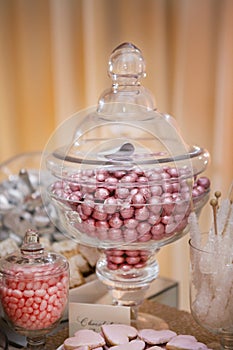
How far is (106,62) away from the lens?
175cm

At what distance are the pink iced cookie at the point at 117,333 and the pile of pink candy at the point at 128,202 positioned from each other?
0.39 feet

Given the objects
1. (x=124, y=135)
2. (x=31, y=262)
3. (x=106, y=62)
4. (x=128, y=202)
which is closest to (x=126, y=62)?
(x=124, y=135)

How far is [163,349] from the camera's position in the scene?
0.79m

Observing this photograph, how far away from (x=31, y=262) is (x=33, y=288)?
4 cm

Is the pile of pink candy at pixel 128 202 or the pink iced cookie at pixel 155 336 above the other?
the pile of pink candy at pixel 128 202

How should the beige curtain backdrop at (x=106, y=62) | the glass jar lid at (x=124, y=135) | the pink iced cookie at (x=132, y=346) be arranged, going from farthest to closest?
the beige curtain backdrop at (x=106, y=62)
the glass jar lid at (x=124, y=135)
the pink iced cookie at (x=132, y=346)

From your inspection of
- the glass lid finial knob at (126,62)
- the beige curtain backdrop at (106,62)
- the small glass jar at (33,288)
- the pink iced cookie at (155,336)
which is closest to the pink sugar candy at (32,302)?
the small glass jar at (33,288)

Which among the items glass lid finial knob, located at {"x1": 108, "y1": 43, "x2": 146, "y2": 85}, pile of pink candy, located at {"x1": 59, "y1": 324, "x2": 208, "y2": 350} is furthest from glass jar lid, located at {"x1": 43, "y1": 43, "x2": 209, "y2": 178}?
pile of pink candy, located at {"x1": 59, "y1": 324, "x2": 208, "y2": 350}

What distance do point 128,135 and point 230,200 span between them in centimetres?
21

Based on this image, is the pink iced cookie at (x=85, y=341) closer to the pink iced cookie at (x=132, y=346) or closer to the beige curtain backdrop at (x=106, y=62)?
the pink iced cookie at (x=132, y=346)

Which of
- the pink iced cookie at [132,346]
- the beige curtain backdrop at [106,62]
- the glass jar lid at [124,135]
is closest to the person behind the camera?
the pink iced cookie at [132,346]

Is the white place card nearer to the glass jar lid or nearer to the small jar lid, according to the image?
the small jar lid

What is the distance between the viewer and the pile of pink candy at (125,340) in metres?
0.79

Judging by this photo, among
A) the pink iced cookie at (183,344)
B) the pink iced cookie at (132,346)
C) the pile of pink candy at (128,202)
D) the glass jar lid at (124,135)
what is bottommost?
the pink iced cookie at (183,344)
